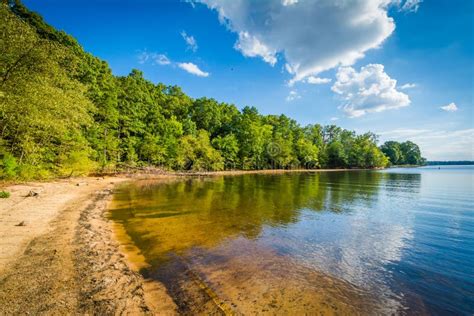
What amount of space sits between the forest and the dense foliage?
32158 millimetres

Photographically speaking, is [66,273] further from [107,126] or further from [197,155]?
[197,155]

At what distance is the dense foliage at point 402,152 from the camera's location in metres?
144

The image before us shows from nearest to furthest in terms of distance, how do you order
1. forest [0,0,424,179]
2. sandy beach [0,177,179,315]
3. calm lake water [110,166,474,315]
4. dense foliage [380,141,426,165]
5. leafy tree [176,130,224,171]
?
1. sandy beach [0,177,179,315]
2. calm lake water [110,166,474,315]
3. forest [0,0,424,179]
4. leafy tree [176,130,224,171]
5. dense foliage [380,141,426,165]

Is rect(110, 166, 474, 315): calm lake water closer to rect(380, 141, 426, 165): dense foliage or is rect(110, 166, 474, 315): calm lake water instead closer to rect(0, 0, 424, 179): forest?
rect(0, 0, 424, 179): forest

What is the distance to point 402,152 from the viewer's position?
15538 cm

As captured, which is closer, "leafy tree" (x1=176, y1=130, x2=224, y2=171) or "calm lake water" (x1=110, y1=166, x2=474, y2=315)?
"calm lake water" (x1=110, y1=166, x2=474, y2=315)

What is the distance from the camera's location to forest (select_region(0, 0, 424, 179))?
50.5 feet

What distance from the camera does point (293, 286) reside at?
234 inches

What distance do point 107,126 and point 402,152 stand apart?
618 ft

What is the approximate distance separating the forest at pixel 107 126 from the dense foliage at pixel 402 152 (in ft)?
106

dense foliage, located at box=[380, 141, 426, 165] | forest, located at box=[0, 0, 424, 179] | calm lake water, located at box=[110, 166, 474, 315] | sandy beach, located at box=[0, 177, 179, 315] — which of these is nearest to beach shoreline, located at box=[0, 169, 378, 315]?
sandy beach, located at box=[0, 177, 179, 315]

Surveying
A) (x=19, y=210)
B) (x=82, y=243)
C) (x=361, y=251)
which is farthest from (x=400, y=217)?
(x=19, y=210)

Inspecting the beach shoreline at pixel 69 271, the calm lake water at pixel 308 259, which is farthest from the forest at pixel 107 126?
the calm lake water at pixel 308 259

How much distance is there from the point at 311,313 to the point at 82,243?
7899 millimetres
